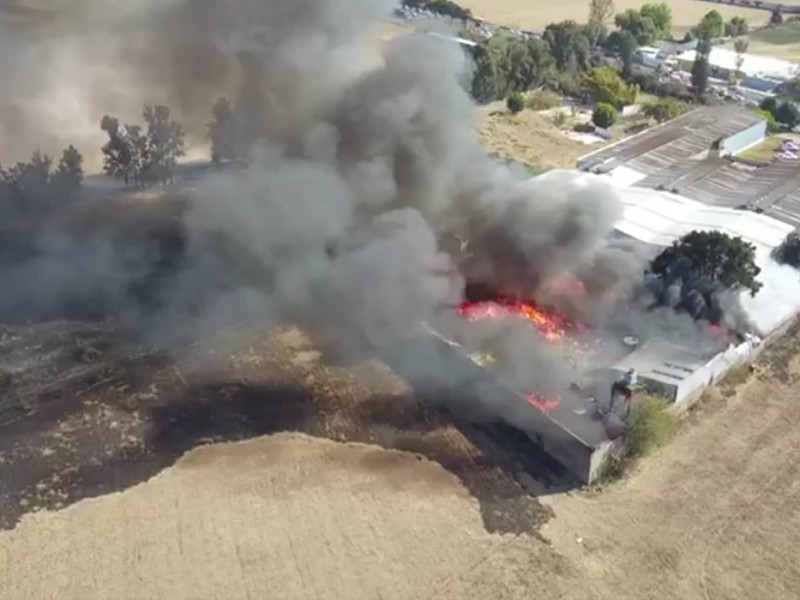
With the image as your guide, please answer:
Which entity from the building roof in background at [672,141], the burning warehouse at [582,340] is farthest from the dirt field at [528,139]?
the burning warehouse at [582,340]

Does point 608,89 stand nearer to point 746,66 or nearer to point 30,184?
point 746,66

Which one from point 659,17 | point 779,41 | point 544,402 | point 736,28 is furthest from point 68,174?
point 779,41

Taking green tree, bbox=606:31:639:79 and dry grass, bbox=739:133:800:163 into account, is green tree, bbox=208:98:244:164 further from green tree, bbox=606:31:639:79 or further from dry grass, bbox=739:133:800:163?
green tree, bbox=606:31:639:79

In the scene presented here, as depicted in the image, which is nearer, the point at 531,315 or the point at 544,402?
the point at 544,402

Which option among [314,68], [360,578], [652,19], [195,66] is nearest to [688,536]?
[360,578]

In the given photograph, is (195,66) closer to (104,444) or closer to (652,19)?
(104,444)

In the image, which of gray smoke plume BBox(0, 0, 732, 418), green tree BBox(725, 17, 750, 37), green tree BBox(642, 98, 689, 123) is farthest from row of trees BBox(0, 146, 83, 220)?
green tree BBox(725, 17, 750, 37)
